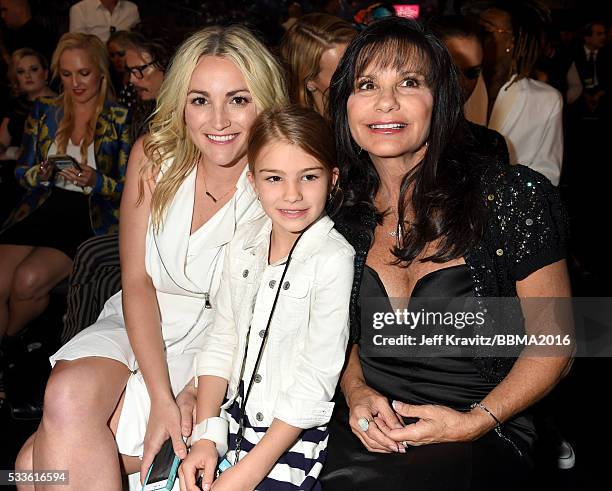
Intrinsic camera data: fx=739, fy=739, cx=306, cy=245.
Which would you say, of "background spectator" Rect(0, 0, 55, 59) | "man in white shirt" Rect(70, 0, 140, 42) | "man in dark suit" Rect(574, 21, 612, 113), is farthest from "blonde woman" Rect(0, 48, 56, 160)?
"man in dark suit" Rect(574, 21, 612, 113)

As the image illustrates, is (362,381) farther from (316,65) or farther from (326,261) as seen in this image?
(316,65)

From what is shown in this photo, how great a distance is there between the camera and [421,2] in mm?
8336

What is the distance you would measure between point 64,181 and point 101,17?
3.29 metres

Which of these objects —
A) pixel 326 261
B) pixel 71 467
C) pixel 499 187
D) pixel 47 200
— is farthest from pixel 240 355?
pixel 47 200

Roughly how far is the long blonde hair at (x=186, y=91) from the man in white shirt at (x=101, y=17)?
460 cm

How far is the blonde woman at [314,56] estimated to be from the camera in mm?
3014

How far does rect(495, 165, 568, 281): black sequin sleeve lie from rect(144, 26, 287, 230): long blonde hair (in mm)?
693

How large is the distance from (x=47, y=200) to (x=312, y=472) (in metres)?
2.38

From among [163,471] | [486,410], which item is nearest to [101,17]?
[163,471]

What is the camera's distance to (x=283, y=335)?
184cm


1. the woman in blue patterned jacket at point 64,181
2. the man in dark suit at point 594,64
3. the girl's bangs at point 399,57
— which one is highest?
the girl's bangs at point 399,57

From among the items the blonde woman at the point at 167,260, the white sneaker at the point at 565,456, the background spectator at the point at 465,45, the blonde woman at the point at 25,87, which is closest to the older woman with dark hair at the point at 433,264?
the blonde woman at the point at 167,260

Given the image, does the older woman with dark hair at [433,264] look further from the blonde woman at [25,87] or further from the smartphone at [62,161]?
the blonde woman at [25,87]

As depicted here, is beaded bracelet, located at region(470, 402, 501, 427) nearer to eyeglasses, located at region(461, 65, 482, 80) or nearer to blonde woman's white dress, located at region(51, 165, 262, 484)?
blonde woman's white dress, located at region(51, 165, 262, 484)
